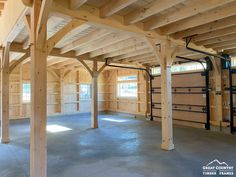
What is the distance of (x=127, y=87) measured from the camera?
391 inches

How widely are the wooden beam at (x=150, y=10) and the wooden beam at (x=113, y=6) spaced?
43cm

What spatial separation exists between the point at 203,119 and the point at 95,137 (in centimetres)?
381

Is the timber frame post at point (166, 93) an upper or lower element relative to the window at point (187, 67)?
lower

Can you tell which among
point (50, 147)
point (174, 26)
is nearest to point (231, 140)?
point (174, 26)

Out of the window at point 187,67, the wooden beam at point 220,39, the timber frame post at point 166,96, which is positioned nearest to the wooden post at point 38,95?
the timber frame post at point 166,96

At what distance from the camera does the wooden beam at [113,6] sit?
8.31 feet

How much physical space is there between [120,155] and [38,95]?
6.90 feet

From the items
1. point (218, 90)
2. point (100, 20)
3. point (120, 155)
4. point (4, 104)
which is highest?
point (100, 20)

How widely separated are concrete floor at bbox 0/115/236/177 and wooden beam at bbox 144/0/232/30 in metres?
2.46

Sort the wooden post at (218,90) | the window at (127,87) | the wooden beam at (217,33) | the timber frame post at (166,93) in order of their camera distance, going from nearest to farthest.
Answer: the wooden beam at (217,33)
the timber frame post at (166,93)
the wooden post at (218,90)
the window at (127,87)

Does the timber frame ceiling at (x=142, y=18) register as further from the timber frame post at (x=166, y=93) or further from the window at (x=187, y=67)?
the window at (x=187, y=67)

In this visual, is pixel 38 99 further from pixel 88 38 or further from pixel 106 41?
pixel 106 41

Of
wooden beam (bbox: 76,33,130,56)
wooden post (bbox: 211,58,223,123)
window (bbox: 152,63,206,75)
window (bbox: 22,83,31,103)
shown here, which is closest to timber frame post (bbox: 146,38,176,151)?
wooden beam (bbox: 76,33,130,56)

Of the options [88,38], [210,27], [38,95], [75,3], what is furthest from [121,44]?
[38,95]
